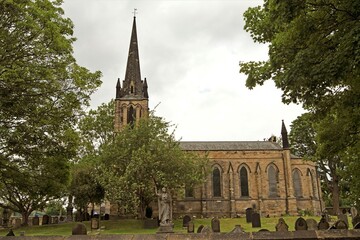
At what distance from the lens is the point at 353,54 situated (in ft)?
19.6

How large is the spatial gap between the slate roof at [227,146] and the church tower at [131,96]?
7.82 meters

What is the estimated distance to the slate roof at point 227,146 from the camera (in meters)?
42.8

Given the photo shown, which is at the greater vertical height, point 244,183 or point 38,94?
point 38,94

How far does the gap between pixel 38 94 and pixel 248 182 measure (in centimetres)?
3464

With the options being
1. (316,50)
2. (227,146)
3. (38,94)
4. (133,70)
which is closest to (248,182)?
(227,146)

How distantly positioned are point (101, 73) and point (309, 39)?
26.4 feet

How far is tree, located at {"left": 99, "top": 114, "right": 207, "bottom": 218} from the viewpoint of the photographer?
960 inches

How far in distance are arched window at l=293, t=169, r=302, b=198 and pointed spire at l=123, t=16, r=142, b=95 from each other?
2401 cm

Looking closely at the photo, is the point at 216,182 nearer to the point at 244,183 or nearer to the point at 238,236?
the point at 244,183

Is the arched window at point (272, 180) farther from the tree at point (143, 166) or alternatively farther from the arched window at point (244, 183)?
the tree at point (143, 166)

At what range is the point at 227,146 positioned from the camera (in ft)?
145

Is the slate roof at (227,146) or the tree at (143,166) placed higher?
the slate roof at (227,146)

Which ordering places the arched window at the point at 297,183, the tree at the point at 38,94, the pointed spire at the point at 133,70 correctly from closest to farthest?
the tree at the point at 38,94 < the arched window at the point at 297,183 < the pointed spire at the point at 133,70

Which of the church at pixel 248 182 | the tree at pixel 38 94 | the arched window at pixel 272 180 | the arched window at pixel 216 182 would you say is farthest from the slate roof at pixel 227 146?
the tree at pixel 38 94
